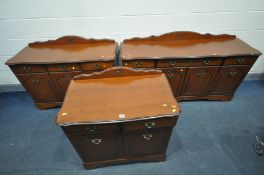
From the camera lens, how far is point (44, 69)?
1672 mm

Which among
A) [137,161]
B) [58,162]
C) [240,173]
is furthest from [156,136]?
[58,162]

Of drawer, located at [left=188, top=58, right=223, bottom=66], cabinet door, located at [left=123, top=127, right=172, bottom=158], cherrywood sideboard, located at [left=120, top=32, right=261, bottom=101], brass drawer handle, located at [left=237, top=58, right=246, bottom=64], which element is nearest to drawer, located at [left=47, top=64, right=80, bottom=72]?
cherrywood sideboard, located at [left=120, top=32, right=261, bottom=101]

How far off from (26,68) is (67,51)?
466 mm

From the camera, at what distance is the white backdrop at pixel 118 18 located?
1.74 meters

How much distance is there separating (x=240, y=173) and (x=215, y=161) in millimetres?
217

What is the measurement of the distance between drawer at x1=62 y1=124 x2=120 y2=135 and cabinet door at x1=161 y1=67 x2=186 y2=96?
979mm

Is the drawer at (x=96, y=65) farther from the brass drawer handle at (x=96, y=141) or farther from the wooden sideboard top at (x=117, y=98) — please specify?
the brass drawer handle at (x=96, y=141)

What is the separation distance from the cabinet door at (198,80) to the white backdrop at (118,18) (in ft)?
1.95

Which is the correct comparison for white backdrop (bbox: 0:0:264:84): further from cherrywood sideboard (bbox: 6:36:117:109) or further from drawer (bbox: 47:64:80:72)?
drawer (bbox: 47:64:80:72)

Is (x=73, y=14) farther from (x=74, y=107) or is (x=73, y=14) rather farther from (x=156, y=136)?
(x=156, y=136)

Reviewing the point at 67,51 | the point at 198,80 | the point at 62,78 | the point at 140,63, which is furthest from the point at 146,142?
the point at 67,51

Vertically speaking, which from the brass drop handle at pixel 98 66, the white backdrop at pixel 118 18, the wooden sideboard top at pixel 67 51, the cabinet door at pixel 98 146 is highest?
the white backdrop at pixel 118 18

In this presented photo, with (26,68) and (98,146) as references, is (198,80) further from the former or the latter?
(26,68)

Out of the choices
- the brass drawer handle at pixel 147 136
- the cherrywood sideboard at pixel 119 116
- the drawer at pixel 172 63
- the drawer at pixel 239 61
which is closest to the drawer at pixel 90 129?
the cherrywood sideboard at pixel 119 116
